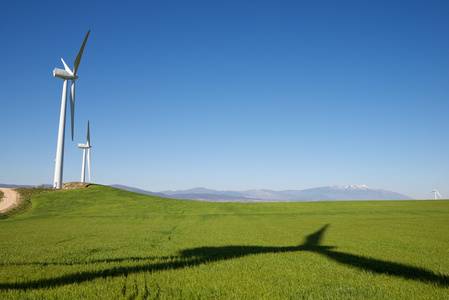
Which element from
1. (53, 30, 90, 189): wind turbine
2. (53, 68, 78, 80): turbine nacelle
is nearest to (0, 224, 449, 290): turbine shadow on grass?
(53, 30, 90, 189): wind turbine

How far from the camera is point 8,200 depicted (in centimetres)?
4953

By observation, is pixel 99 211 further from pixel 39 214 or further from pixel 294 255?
pixel 294 255

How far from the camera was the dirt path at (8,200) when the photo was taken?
44844mm

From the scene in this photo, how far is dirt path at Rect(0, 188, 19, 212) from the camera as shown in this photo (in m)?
44.8

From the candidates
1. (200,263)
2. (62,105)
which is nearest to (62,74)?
(62,105)

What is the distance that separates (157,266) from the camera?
9.56m

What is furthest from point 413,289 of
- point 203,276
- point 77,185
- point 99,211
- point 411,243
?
point 77,185

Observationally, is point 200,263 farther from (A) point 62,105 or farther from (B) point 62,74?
(B) point 62,74

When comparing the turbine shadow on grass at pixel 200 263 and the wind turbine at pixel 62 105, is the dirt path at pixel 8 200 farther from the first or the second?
the turbine shadow on grass at pixel 200 263

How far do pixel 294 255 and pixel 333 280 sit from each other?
4.17m

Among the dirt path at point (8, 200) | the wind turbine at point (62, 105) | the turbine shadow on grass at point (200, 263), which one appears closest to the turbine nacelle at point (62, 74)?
the wind turbine at point (62, 105)

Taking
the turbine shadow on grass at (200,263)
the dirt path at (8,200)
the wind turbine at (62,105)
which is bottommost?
the turbine shadow on grass at (200,263)

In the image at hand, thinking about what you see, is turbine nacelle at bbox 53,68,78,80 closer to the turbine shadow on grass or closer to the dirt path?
the dirt path

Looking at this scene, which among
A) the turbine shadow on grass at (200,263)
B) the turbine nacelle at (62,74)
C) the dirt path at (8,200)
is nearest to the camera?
the turbine shadow on grass at (200,263)
